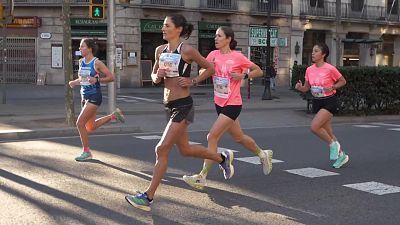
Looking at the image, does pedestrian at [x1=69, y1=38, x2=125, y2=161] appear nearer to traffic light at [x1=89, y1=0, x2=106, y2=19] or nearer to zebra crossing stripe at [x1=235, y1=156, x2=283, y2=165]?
zebra crossing stripe at [x1=235, y1=156, x2=283, y2=165]

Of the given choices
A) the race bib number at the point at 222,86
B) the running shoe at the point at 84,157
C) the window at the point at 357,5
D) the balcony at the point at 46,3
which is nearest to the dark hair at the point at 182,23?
the race bib number at the point at 222,86

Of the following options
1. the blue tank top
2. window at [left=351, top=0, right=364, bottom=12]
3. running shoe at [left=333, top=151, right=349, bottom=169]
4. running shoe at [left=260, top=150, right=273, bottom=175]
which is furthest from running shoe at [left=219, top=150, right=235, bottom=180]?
window at [left=351, top=0, right=364, bottom=12]

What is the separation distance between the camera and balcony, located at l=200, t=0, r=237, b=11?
109 ft

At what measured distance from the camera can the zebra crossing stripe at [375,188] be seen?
704 centimetres

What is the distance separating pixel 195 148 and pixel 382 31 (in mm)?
38528

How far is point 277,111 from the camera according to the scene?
18.4m

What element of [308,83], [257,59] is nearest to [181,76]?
[308,83]

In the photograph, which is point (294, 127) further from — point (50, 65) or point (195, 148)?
point (50, 65)

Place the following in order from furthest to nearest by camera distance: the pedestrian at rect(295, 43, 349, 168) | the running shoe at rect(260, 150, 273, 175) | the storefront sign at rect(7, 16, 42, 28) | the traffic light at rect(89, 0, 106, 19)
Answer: the storefront sign at rect(7, 16, 42, 28)
the traffic light at rect(89, 0, 106, 19)
the pedestrian at rect(295, 43, 349, 168)
the running shoe at rect(260, 150, 273, 175)

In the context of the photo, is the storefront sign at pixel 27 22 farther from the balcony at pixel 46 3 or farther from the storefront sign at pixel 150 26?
the storefront sign at pixel 150 26

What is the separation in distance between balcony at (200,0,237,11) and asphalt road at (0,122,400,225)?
2349cm

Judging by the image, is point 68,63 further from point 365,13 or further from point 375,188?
point 365,13

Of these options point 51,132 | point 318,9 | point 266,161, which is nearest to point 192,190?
point 266,161

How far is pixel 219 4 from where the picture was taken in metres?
34.0
